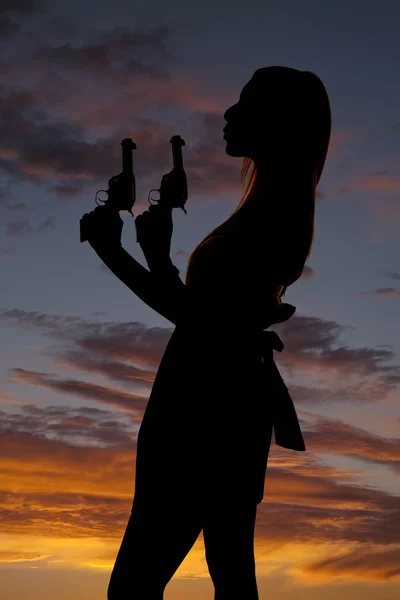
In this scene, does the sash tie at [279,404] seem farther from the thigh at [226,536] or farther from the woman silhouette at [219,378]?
the thigh at [226,536]

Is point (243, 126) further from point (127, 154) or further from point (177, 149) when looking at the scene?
point (127, 154)

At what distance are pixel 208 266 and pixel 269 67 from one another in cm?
150

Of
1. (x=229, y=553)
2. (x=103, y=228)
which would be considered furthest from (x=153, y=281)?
(x=229, y=553)

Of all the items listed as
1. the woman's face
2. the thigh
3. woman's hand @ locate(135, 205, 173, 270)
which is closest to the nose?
the woman's face

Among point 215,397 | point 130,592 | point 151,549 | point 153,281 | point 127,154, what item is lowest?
point 130,592

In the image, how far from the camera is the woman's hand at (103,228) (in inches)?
217

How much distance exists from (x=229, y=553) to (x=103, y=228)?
2.03 meters

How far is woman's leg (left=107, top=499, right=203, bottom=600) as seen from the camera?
501 cm

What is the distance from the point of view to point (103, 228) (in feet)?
18.2

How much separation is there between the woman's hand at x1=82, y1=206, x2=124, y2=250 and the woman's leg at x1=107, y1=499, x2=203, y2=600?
60.0 inches

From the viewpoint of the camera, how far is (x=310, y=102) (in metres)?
5.88

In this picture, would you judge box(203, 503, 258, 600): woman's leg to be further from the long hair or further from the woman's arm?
the long hair

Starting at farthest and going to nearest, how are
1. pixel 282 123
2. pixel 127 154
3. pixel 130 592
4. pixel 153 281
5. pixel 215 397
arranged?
pixel 127 154 → pixel 282 123 → pixel 153 281 → pixel 215 397 → pixel 130 592

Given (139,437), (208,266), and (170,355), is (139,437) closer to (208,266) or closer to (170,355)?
(170,355)
